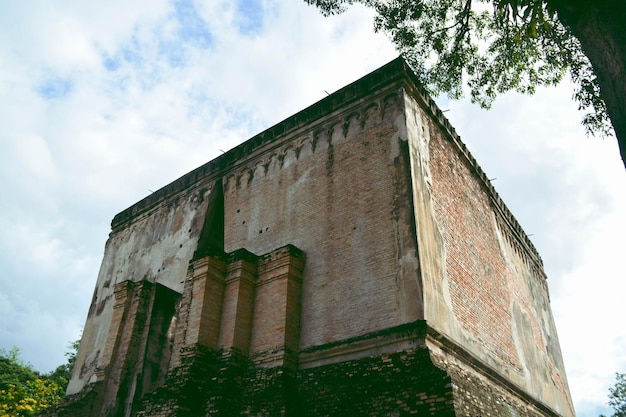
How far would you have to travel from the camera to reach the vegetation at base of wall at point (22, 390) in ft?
53.1

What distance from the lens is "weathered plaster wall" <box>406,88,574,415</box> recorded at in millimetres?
9188

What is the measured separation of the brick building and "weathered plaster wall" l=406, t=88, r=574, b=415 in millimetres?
60

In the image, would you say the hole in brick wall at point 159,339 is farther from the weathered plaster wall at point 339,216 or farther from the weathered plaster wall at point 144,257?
the weathered plaster wall at point 339,216

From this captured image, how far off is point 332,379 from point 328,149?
5.06 meters

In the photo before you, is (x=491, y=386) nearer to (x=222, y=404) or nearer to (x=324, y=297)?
(x=324, y=297)

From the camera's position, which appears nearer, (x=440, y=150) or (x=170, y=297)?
(x=440, y=150)

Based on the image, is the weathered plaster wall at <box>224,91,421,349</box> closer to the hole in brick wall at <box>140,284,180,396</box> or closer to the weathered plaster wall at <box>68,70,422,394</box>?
the weathered plaster wall at <box>68,70,422,394</box>

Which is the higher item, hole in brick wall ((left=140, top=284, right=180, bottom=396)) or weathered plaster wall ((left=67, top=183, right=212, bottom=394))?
weathered plaster wall ((left=67, top=183, right=212, bottom=394))

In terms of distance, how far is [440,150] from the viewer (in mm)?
11562

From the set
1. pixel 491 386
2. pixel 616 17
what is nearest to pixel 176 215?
pixel 491 386

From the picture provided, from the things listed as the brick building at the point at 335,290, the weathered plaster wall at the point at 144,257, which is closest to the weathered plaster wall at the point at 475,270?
the brick building at the point at 335,290

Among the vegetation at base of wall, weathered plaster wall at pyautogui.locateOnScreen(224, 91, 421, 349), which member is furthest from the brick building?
the vegetation at base of wall

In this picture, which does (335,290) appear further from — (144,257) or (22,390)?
(22,390)

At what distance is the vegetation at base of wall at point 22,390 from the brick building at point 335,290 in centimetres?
446
